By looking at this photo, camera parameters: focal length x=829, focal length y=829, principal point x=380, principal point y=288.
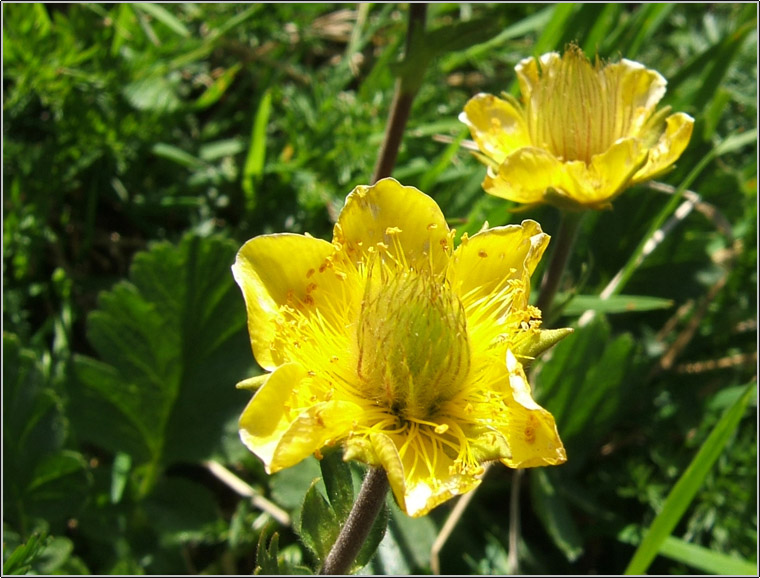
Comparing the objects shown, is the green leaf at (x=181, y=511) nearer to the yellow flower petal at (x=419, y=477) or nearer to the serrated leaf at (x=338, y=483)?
the serrated leaf at (x=338, y=483)

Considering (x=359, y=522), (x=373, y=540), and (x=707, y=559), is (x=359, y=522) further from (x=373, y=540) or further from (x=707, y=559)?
(x=707, y=559)

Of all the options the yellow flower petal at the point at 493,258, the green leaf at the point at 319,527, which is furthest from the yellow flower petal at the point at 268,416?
the yellow flower petal at the point at 493,258

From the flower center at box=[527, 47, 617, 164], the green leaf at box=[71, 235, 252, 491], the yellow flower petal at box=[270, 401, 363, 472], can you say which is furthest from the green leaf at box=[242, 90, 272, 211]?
the yellow flower petal at box=[270, 401, 363, 472]

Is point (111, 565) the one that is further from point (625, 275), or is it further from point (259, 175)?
point (625, 275)

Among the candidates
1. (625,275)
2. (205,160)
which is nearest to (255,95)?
(205,160)

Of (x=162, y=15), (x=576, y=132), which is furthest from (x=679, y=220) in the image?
(x=162, y=15)

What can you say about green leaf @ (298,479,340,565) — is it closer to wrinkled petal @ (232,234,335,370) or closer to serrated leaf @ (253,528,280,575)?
serrated leaf @ (253,528,280,575)
